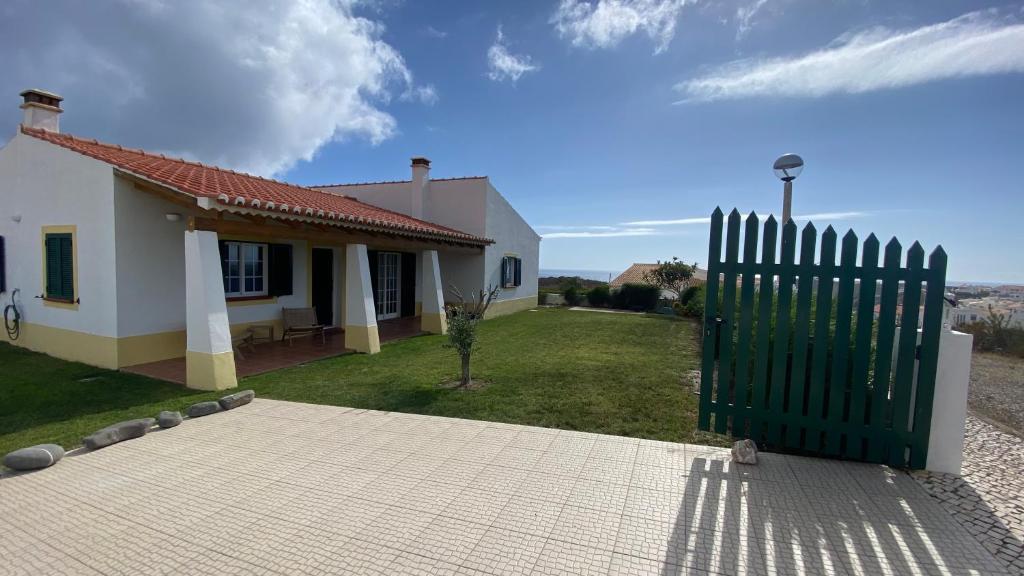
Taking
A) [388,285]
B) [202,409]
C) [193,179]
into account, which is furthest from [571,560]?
[388,285]

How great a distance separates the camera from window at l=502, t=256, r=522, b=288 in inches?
744

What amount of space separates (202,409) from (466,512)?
14.3 ft

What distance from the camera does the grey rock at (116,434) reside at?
4.64m

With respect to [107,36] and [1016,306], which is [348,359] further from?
[1016,306]

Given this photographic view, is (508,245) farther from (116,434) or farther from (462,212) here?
(116,434)

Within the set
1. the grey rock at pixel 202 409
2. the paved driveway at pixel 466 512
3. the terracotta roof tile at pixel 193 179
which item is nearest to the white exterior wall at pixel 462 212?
the terracotta roof tile at pixel 193 179

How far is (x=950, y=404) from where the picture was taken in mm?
3832

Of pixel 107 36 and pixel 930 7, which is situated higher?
pixel 107 36

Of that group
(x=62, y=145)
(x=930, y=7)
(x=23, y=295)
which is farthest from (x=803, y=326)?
(x=23, y=295)

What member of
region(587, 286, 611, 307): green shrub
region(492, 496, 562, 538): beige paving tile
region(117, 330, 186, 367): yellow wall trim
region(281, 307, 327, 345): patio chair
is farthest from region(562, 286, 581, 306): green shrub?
region(492, 496, 562, 538): beige paving tile

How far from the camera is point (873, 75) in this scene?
7.08 meters

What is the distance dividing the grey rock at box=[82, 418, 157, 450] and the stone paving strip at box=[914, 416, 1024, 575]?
7.47 metres

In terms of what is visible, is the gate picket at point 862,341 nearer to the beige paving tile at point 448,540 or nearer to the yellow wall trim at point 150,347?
the beige paving tile at point 448,540

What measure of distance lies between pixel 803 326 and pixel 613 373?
4157mm
